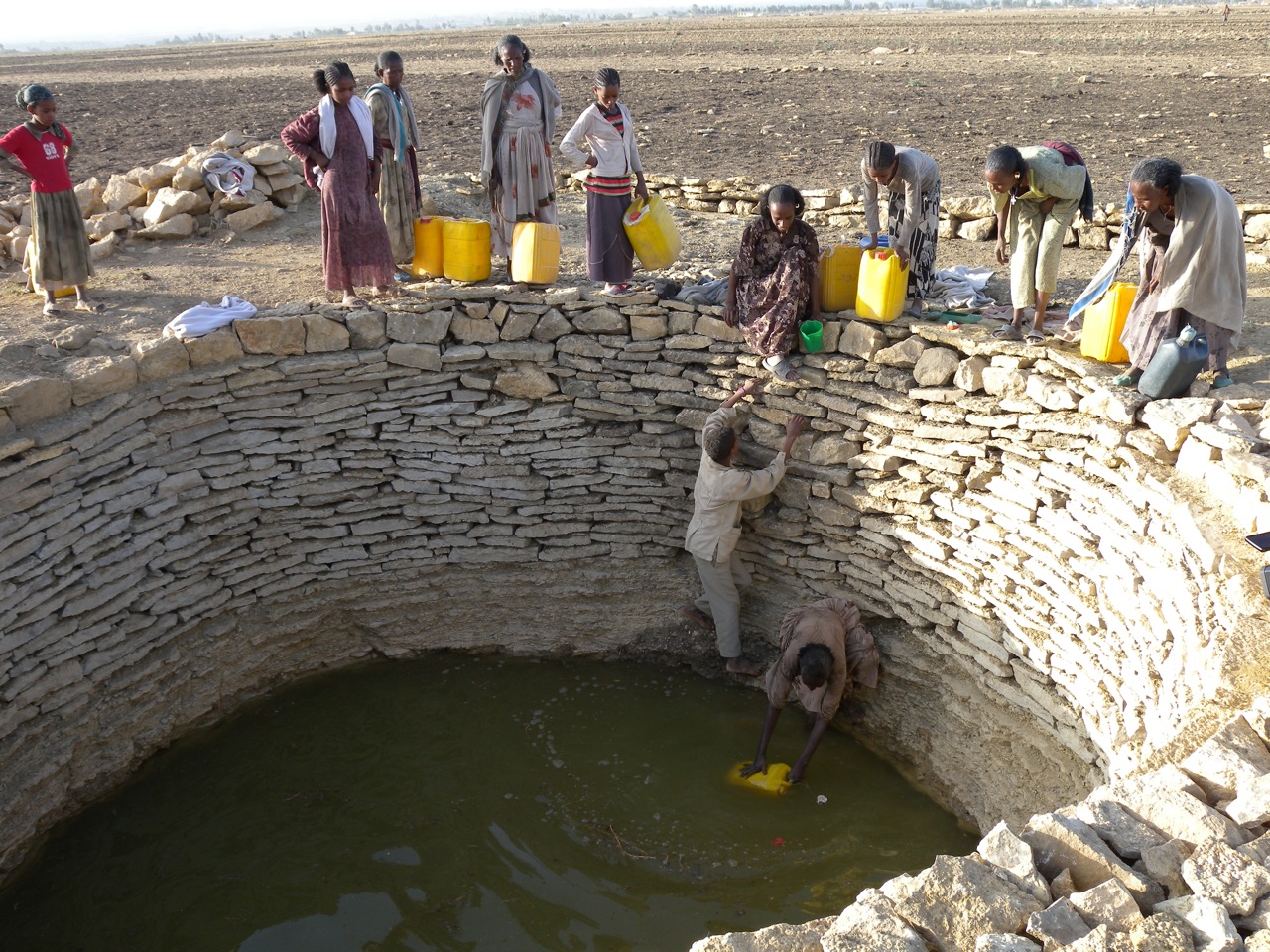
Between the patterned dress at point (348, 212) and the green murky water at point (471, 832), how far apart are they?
9.27 feet

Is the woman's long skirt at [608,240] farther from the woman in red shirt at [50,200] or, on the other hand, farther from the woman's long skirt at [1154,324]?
the woman in red shirt at [50,200]

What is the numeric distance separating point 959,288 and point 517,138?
116 inches

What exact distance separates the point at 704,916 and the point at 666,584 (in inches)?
98.8

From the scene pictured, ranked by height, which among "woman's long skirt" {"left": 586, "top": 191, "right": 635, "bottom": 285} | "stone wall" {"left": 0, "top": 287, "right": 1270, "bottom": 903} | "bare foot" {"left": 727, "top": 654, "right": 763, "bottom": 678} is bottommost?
"bare foot" {"left": 727, "top": 654, "right": 763, "bottom": 678}

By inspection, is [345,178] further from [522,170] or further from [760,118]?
[760,118]

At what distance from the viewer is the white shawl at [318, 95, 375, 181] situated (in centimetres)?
621

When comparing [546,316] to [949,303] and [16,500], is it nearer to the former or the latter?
[949,303]

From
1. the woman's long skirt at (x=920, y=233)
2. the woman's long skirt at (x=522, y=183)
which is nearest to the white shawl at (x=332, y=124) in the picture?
the woman's long skirt at (x=522, y=183)

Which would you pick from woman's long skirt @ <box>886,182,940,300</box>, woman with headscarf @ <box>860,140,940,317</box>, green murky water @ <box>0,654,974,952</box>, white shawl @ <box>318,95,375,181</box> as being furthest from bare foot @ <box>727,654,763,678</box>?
white shawl @ <box>318,95,375,181</box>

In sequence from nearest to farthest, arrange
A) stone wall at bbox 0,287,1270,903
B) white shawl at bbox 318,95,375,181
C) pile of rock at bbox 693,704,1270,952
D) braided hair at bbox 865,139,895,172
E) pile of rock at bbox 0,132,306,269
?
pile of rock at bbox 693,704,1270,952, stone wall at bbox 0,287,1270,903, braided hair at bbox 865,139,895,172, white shawl at bbox 318,95,375,181, pile of rock at bbox 0,132,306,269

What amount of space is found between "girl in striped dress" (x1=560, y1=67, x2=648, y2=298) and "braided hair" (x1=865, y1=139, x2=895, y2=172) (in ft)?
4.72

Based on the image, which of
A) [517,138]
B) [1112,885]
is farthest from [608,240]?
[1112,885]

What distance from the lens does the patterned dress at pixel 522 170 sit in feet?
22.0

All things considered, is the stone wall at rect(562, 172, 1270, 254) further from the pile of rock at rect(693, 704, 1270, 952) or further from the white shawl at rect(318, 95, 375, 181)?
the pile of rock at rect(693, 704, 1270, 952)
